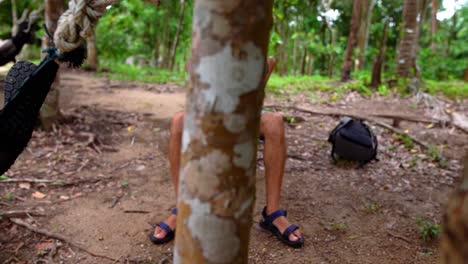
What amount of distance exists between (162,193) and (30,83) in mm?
1393

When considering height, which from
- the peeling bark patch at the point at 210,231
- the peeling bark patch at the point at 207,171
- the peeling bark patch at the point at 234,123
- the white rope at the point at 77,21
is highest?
the white rope at the point at 77,21

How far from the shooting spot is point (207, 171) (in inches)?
37.6

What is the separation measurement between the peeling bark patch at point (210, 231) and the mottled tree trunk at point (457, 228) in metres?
0.53

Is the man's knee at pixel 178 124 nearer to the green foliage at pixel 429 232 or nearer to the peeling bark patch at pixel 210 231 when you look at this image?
the peeling bark patch at pixel 210 231

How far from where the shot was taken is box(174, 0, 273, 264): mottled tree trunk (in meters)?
0.90

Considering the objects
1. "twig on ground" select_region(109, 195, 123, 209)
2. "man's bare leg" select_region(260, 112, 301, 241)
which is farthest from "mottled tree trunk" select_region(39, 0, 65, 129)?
"man's bare leg" select_region(260, 112, 301, 241)

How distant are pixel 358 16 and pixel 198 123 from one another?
8192mm

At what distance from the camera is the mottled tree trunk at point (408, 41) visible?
21.9 feet

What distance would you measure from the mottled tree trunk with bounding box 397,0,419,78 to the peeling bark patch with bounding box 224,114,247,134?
6608 millimetres

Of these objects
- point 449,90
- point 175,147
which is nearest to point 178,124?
point 175,147

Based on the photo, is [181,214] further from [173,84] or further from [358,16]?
[358,16]

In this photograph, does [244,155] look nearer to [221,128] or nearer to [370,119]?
[221,128]

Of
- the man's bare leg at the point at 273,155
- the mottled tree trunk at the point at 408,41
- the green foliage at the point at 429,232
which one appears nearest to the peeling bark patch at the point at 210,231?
the man's bare leg at the point at 273,155

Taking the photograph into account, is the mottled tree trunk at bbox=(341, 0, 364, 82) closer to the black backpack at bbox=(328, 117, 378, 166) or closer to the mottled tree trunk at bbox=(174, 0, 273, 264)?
the black backpack at bbox=(328, 117, 378, 166)
